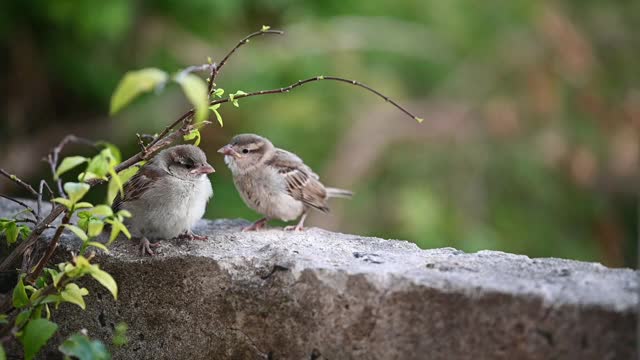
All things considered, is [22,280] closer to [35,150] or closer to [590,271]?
[590,271]

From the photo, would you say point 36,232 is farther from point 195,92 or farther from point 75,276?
point 195,92

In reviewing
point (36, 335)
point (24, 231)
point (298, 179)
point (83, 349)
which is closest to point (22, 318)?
point (36, 335)

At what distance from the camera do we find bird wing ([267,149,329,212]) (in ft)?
17.3

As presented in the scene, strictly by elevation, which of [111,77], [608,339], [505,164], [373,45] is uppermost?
[373,45]

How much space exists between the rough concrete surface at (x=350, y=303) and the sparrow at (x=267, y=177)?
1038mm

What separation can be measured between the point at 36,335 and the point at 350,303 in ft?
3.61

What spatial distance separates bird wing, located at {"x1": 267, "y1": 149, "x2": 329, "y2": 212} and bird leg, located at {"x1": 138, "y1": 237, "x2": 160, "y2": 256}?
137 cm

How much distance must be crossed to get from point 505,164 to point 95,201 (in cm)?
379

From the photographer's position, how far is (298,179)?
5.30 metres

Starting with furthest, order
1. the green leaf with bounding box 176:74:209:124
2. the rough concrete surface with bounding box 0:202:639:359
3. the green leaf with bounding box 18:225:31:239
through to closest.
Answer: the green leaf with bounding box 18:225:31:239 < the rough concrete surface with bounding box 0:202:639:359 < the green leaf with bounding box 176:74:209:124

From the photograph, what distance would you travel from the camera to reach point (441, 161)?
8.55 metres

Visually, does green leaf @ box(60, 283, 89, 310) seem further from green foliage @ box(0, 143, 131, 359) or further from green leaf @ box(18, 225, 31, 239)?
green leaf @ box(18, 225, 31, 239)

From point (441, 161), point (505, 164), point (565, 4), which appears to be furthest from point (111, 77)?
point (565, 4)

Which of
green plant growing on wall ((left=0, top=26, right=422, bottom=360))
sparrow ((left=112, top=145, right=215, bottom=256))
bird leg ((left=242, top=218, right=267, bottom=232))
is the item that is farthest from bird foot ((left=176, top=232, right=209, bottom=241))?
green plant growing on wall ((left=0, top=26, right=422, bottom=360))
